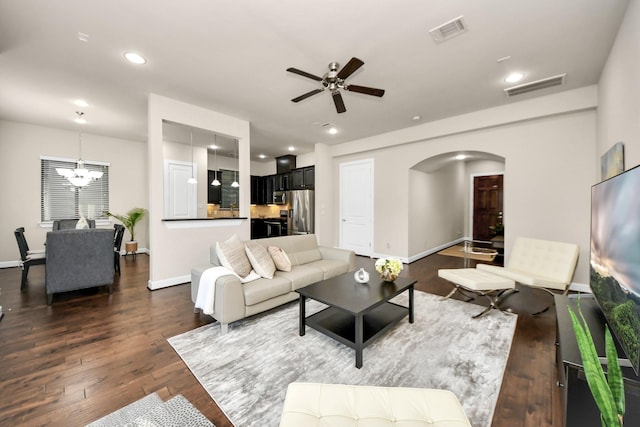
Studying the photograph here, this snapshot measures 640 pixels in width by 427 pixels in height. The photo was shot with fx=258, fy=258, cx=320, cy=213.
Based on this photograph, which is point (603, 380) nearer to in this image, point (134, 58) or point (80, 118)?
point (134, 58)

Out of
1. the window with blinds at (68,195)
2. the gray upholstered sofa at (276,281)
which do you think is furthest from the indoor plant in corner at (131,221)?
the gray upholstered sofa at (276,281)

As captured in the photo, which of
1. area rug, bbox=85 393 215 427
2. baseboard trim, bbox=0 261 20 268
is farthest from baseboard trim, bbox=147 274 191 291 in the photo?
baseboard trim, bbox=0 261 20 268

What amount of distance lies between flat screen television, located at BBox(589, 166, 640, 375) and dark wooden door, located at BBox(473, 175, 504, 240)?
6771mm

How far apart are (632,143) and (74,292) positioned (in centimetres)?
668

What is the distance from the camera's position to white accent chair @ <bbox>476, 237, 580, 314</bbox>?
3072mm

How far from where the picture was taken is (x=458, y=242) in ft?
26.2

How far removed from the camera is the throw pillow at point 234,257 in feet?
9.43

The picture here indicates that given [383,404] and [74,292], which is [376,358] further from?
[74,292]

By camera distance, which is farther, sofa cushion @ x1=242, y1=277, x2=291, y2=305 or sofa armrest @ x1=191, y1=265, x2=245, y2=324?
sofa cushion @ x1=242, y1=277, x2=291, y2=305

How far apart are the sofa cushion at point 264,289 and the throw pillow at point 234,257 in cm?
21

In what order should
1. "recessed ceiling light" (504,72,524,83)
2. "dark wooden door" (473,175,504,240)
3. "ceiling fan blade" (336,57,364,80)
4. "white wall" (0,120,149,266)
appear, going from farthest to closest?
1. "dark wooden door" (473,175,504,240)
2. "white wall" (0,120,149,266)
3. "recessed ceiling light" (504,72,524,83)
4. "ceiling fan blade" (336,57,364,80)

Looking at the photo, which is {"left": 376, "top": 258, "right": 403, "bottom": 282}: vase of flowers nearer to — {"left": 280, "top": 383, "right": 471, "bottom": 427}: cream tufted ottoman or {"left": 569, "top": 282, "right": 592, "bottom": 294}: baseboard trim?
{"left": 280, "top": 383, "right": 471, "bottom": 427}: cream tufted ottoman

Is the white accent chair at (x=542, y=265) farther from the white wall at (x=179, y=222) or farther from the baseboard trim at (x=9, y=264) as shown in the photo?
the baseboard trim at (x=9, y=264)

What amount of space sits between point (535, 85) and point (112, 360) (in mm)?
5656
